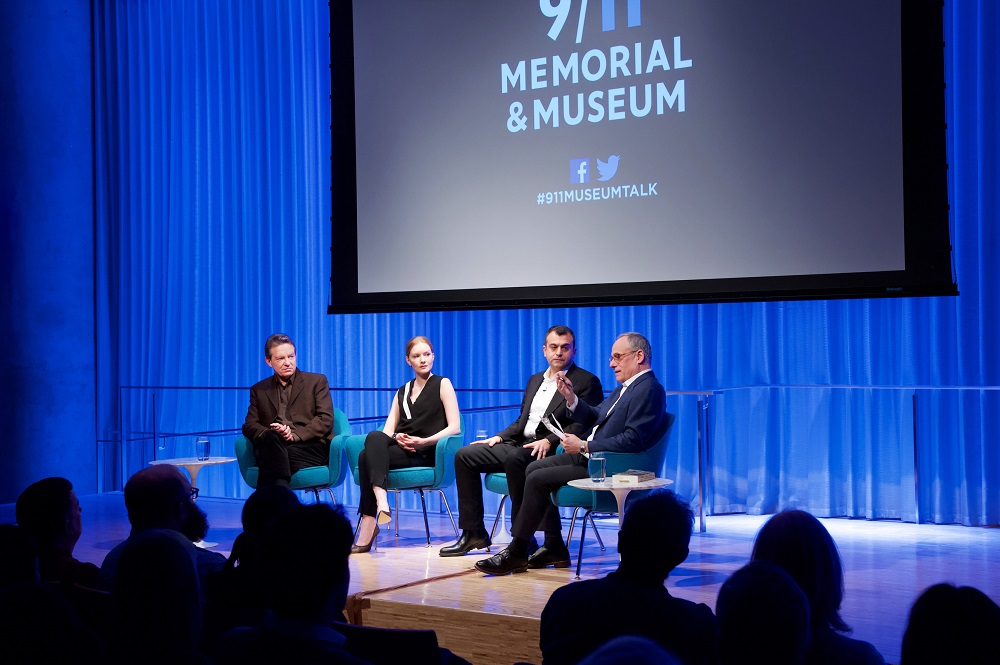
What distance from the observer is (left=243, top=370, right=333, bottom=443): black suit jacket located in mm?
6252

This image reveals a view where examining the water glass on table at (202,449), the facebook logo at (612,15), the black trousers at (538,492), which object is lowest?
the black trousers at (538,492)

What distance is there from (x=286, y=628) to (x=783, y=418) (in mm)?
5483

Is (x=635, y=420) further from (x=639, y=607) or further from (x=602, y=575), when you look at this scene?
(x=639, y=607)

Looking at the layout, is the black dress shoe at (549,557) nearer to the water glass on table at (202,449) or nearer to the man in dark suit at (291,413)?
the man in dark suit at (291,413)

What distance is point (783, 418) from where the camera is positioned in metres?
6.88

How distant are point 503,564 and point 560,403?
92 cm

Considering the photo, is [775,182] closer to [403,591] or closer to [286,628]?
→ [403,591]

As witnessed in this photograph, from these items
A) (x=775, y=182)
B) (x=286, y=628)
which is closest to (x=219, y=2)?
(x=775, y=182)

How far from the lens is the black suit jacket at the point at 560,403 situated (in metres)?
5.56

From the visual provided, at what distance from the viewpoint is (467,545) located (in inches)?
223

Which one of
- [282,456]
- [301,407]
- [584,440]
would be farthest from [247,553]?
[301,407]

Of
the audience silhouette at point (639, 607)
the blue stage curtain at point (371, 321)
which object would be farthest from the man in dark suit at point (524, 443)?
the audience silhouette at point (639, 607)

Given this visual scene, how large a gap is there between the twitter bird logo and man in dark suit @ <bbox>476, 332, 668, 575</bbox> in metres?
1.09

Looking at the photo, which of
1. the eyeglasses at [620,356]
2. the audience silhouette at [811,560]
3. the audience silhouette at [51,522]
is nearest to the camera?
the audience silhouette at [811,560]
